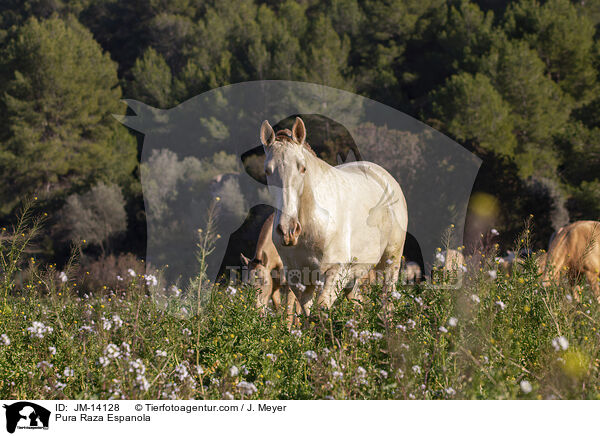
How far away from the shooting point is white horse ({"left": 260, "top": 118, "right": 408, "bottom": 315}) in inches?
181

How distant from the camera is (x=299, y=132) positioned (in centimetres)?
482

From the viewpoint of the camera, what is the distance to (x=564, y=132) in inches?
1297

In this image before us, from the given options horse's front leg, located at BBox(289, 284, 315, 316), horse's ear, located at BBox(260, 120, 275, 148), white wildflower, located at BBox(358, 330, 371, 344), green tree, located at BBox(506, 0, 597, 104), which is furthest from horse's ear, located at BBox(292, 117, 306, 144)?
green tree, located at BBox(506, 0, 597, 104)

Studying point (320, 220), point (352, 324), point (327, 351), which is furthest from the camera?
point (320, 220)

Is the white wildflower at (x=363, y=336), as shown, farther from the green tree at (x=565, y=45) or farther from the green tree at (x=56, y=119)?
the green tree at (x=56, y=119)

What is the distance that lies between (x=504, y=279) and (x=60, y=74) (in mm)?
43830

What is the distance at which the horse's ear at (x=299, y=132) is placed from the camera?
478 cm

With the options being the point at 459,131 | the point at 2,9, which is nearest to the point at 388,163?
the point at 459,131

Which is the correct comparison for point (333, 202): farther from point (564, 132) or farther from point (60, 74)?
point (60, 74)

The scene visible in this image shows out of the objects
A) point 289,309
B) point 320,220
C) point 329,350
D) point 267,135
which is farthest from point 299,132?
point 289,309

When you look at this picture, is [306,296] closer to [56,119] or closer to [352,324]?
[352,324]

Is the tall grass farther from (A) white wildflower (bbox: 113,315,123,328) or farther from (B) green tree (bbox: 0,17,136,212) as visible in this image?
(B) green tree (bbox: 0,17,136,212)
